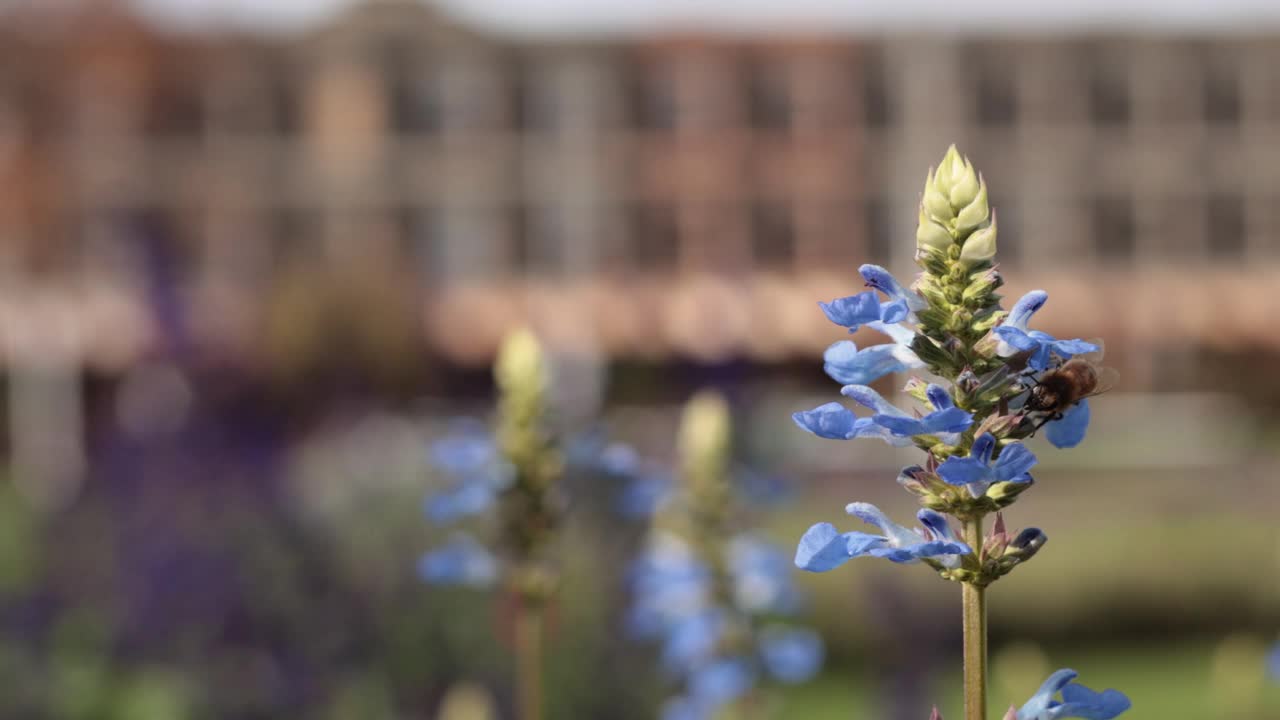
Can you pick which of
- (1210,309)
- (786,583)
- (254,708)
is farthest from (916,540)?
(1210,309)

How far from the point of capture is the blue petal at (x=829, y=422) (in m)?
1.16

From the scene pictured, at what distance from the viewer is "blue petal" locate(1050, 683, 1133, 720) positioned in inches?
45.8

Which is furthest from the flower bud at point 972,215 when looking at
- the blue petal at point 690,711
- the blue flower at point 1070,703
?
the blue petal at point 690,711

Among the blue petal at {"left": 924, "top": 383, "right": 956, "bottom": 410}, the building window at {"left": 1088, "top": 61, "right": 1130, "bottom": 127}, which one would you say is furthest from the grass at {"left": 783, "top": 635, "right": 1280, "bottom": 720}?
the building window at {"left": 1088, "top": 61, "right": 1130, "bottom": 127}

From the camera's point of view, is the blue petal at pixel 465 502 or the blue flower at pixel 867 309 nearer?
the blue flower at pixel 867 309

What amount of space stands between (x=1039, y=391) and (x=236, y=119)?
35.8 m

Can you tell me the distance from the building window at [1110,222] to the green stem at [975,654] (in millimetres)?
37624

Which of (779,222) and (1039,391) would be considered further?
(779,222)

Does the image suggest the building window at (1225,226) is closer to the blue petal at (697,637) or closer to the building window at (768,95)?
the building window at (768,95)

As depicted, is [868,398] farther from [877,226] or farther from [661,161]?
[877,226]

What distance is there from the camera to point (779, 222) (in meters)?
36.1

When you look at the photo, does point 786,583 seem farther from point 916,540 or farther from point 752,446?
point 752,446

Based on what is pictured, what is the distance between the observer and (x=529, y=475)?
215cm

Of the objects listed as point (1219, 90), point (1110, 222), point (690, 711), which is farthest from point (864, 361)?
point (1219, 90)
